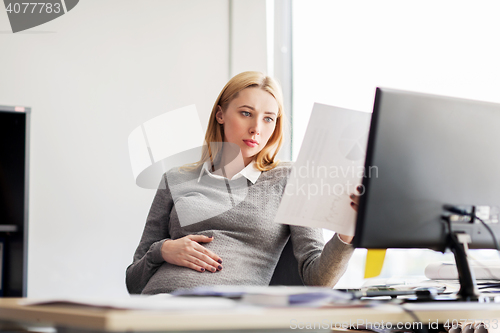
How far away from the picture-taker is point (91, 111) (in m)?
2.18

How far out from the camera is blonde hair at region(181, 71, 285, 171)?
4.88 feet

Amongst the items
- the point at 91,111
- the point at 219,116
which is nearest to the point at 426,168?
the point at 219,116

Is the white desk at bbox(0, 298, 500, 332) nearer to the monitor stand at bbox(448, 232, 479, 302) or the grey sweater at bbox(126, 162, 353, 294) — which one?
the monitor stand at bbox(448, 232, 479, 302)

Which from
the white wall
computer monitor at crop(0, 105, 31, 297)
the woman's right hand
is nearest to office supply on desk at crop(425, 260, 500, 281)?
the woman's right hand

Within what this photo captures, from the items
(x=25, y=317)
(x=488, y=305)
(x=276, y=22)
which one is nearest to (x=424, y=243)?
(x=488, y=305)

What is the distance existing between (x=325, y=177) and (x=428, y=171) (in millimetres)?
169

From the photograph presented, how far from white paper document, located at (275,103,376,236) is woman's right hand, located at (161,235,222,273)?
435mm

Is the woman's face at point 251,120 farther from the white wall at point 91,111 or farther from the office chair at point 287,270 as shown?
the white wall at point 91,111

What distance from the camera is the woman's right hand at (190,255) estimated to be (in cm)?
118

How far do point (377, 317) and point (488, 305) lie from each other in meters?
0.21

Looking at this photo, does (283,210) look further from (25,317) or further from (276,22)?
(276,22)

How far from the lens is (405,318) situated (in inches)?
22.0

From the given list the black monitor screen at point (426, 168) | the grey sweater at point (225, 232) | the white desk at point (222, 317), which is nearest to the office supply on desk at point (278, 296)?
the white desk at point (222, 317)

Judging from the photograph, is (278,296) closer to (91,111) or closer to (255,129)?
(255,129)
